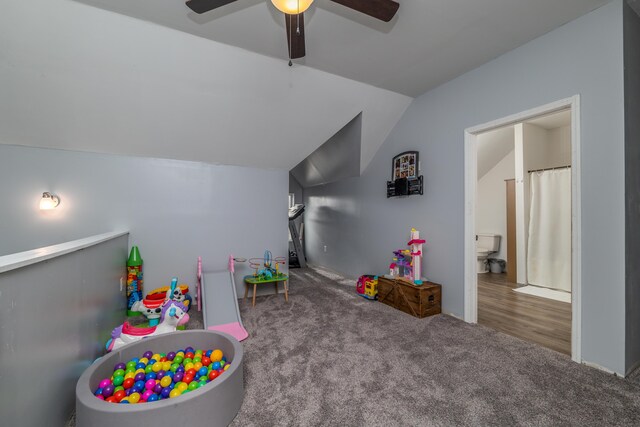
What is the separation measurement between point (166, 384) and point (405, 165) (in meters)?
3.47

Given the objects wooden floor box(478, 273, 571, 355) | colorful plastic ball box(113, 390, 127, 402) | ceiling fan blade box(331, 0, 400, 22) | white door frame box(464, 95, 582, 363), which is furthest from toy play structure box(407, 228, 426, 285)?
colorful plastic ball box(113, 390, 127, 402)

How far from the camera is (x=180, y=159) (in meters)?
3.65

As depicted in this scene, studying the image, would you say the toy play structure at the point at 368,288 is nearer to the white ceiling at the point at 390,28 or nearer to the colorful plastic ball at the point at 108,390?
the white ceiling at the point at 390,28

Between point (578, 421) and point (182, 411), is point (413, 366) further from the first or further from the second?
point (182, 411)

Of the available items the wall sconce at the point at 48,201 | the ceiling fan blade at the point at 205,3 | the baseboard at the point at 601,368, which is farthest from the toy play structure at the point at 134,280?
the baseboard at the point at 601,368

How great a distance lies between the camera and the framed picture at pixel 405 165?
3.63 metres

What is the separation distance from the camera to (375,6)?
1.65 metres

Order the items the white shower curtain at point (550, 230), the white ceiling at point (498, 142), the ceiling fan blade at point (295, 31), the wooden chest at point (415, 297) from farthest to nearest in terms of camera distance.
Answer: the white ceiling at point (498, 142)
the white shower curtain at point (550, 230)
the wooden chest at point (415, 297)
the ceiling fan blade at point (295, 31)

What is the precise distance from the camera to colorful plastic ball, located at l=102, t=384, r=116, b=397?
152 centimetres

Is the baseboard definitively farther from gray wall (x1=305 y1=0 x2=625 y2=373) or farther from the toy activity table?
the toy activity table

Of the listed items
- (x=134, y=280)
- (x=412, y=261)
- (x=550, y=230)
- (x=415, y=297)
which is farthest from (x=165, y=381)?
(x=550, y=230)

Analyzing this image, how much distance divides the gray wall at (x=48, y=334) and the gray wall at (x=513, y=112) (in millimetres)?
3387

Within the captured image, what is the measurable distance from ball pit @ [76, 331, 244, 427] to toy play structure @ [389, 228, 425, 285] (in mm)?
2327
